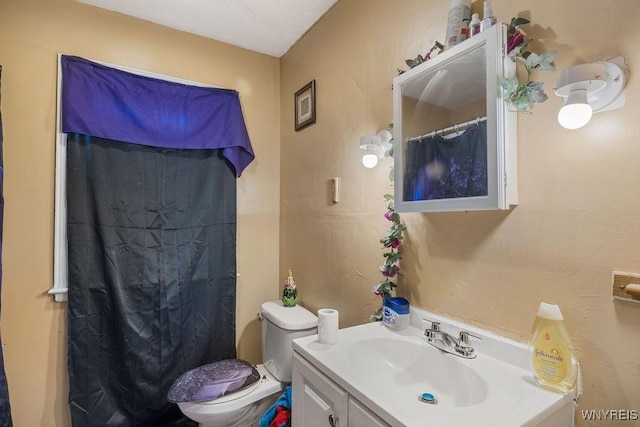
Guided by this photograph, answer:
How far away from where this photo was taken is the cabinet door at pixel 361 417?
2.54 feet

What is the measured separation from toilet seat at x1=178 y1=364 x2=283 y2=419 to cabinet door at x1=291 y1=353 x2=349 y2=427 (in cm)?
52

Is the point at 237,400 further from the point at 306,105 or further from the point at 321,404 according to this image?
the point at 306,105

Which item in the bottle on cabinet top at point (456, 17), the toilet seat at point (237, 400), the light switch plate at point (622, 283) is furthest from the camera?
the toilet seat at point (237, 400)

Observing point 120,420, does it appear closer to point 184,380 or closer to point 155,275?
point 184,380

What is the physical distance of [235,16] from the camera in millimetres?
1839

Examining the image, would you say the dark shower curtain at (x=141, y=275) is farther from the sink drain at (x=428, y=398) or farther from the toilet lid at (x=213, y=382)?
the sink drain at (x=428, y=398)

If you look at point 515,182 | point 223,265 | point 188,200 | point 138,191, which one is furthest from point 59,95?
point 515,182

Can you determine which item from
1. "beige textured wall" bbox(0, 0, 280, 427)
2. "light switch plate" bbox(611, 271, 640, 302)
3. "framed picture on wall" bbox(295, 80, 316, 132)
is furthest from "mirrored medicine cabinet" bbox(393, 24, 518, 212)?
"beige textured wall" bbox(0, 0, 280, 427)

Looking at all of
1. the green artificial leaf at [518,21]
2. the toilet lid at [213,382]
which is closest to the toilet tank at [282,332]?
the toilet lid at [213,382]

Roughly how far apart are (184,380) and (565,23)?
80.2 inches

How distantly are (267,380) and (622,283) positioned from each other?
1581 mm

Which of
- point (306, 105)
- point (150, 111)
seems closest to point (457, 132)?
point (306, 105)

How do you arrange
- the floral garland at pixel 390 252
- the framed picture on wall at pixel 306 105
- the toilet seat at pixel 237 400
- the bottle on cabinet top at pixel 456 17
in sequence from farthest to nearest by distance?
1. the framed picture on wall at pixel 306 105
2. the toilet seat at pixel 237 400
3. the floral garland at pixel 390 252
4. the bottle on cabinet top at pixel 456 17

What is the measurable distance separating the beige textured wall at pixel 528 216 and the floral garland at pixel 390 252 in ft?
0.13
